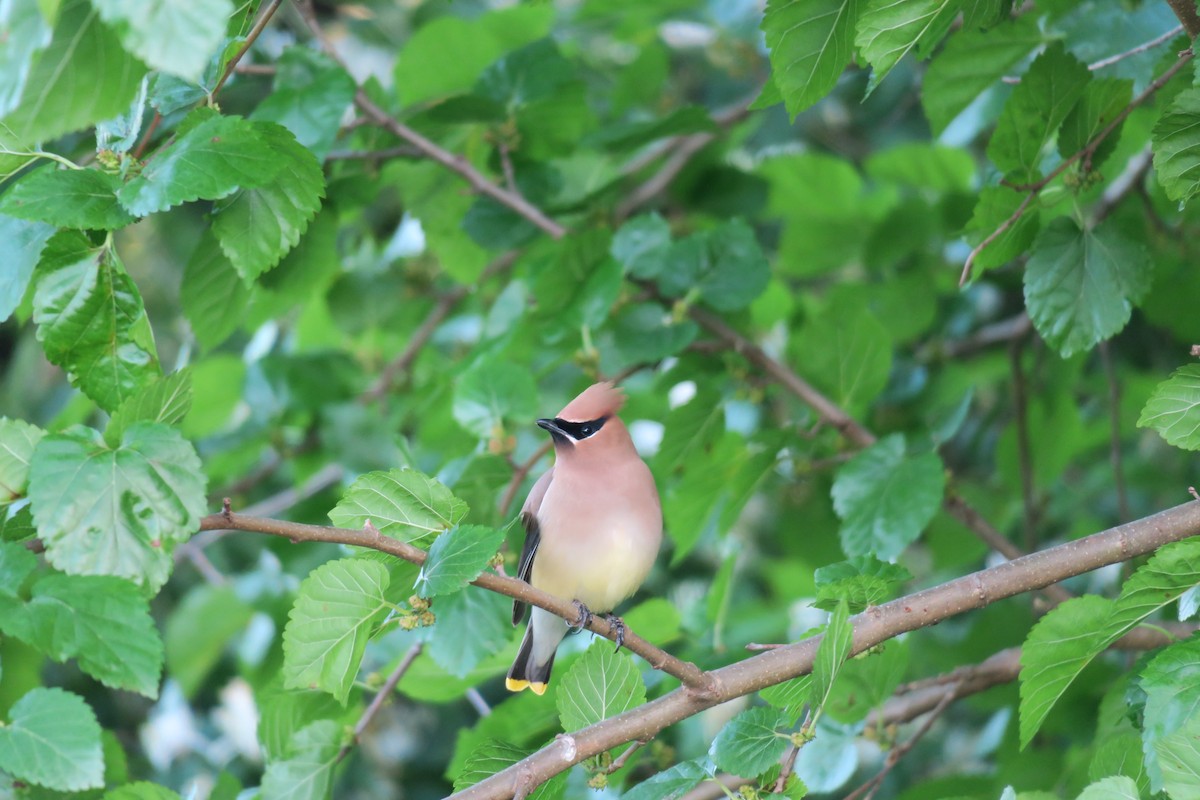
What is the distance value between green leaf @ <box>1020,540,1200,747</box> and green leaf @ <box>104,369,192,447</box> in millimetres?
1641

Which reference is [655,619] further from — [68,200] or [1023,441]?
[68,200]

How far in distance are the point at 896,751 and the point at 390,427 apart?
7.17 feet

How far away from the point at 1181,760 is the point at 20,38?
201 centimetres

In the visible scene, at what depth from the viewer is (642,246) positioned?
3.63 metres

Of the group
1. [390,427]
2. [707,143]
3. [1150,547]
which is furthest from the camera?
[707,143]

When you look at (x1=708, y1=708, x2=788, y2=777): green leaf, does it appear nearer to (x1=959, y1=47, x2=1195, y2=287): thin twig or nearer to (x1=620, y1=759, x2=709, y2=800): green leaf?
(x1=620, y1=759, x2=709, y2=800): green leaf

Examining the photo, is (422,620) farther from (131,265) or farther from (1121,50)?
(131,265)

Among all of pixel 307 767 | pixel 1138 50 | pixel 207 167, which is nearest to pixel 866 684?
pixel 307 767

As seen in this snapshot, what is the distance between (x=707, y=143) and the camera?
186 inches

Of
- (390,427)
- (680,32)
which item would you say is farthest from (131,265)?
(680,32)

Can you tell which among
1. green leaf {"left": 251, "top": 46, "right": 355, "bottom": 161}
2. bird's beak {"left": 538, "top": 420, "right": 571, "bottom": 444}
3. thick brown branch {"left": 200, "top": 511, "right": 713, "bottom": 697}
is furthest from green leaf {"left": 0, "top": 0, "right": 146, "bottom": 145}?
bird's beak {"left": 538, "top": 420, "right": 571, "bottom": 444}

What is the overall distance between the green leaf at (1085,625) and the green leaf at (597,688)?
2.49 ft

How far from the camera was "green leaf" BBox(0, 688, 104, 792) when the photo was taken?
2.03 metres

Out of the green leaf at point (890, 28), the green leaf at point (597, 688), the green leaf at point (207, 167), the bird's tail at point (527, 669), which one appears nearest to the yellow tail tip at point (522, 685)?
the bird's tail at point (527, 669)
